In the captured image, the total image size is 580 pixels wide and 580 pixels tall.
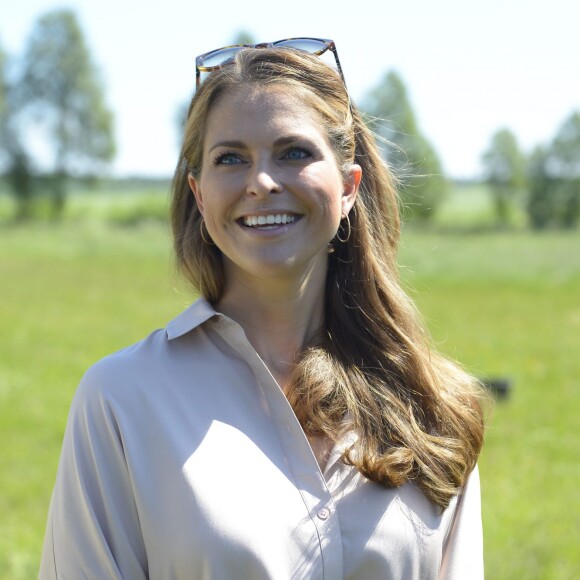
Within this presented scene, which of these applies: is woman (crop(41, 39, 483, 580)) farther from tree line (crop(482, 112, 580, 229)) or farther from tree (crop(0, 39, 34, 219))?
tree (crop(0, 39, 34, 219))

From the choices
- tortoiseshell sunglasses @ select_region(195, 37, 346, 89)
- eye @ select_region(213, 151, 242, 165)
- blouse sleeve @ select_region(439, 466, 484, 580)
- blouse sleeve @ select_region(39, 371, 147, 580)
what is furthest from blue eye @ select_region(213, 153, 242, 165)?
blouse sleeve @ select_region(439, 466, 484, 580)

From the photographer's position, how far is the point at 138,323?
55.2ft

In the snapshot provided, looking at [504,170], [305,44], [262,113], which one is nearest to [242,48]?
[305,44]

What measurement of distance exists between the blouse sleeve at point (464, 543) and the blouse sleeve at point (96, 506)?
84 centimetres

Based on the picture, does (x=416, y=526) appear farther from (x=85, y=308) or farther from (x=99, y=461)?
(x=85, y=308)

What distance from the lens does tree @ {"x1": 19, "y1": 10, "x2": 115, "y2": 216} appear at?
215 ft

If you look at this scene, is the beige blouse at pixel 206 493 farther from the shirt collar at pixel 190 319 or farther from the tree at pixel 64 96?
the tree at pixel 64 96

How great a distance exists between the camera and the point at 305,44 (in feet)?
8.75

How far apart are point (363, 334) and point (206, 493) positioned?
82cm

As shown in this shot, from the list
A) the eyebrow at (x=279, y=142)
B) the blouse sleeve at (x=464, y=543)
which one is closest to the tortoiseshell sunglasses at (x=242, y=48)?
the eyebrow at (x=279, y=142)

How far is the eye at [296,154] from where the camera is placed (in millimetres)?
2441

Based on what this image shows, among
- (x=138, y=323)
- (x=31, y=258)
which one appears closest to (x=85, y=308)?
(x=138, y=323)

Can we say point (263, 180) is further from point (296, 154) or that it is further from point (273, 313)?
point (273, 313)

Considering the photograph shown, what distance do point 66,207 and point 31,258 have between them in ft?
121
